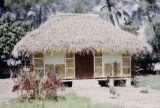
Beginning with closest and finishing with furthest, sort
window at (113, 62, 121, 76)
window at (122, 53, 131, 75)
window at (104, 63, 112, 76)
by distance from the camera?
1. window at (104, 63, 112, 76)
2. window at (113, 62, 121, 76)
3. window at (122, 53, 131, 75)

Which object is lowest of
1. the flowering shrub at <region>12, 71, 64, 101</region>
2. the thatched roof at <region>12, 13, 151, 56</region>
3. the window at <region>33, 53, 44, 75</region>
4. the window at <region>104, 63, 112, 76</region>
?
the flowering shrub at <region>12, 71, 64, 101</region>

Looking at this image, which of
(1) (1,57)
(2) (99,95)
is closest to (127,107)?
(2) (99,95)

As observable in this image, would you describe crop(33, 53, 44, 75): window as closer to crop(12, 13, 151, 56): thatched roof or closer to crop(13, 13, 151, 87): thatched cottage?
crop(13, 13, 151, 87): thatched cottage

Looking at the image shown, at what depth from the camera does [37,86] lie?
54.5 feet

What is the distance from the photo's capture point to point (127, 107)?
585 inches

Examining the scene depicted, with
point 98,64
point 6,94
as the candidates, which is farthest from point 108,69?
point 6,94

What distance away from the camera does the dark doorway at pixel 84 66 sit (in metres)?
26.8

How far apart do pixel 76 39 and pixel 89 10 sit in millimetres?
16111

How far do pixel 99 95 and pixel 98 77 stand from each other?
7207mm

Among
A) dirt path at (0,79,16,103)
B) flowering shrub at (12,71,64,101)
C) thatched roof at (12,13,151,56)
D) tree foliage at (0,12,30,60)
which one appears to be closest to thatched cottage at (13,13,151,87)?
thatched roof at (12,13,151,56)

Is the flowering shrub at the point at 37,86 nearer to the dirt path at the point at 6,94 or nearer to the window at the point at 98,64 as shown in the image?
the dirt path at the point at 6,94

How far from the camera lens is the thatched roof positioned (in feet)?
84.3

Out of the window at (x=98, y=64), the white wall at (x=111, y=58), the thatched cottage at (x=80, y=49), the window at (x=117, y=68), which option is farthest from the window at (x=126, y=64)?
the window at (x=98, y=64)

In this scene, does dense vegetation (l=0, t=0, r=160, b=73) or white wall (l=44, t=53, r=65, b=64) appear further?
dense vegetation (l=0, t=0, r=160, b=73)
